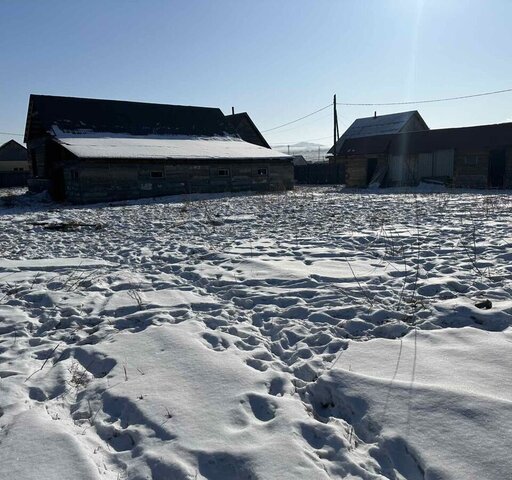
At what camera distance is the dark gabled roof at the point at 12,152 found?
55594 mm

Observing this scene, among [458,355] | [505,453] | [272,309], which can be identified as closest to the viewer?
[505,453]

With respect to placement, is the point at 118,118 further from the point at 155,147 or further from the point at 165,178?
the point at 165,178

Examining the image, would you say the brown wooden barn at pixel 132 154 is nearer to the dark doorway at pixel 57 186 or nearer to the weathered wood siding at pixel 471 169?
the dark doorway at pixel 57 186

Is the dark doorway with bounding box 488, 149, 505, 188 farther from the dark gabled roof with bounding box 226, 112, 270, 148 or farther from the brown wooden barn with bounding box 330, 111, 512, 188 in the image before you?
the dark gabled roof with bounding box 226, 112, 270, 148

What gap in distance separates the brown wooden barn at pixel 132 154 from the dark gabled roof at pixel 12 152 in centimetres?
3521

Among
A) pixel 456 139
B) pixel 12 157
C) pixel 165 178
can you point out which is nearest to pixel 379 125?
pixel 456 139

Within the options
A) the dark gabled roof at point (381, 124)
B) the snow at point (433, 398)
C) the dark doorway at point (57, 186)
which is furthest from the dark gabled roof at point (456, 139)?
the snow at point (433, 398)

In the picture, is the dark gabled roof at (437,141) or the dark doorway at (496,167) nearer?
the dark gabled roof at (437,141)

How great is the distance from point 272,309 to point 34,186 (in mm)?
24646

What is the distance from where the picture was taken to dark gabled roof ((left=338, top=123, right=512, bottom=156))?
24.0 m

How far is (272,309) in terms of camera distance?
4.53 m

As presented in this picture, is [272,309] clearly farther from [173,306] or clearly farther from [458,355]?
[458,355]

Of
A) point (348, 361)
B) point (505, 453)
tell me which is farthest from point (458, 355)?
point (505, 453)

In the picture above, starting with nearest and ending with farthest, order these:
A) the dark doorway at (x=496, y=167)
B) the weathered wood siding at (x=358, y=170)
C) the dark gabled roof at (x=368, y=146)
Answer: the dark doorway at (x=496, y=167), the dark gabled roof at (x=368, y=146), the weathered wood siding at (x=358, y=170)
